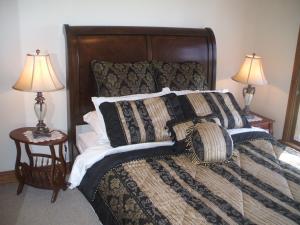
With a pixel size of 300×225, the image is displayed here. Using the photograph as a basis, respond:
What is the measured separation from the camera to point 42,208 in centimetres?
249

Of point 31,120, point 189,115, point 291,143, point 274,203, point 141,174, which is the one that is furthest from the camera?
point 291,143

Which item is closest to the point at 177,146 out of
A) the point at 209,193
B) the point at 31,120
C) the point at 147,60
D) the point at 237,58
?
the point at 209,193

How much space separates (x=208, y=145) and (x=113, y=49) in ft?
4.16

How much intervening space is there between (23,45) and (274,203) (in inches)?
86.6

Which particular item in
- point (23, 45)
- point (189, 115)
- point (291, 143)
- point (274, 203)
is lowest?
point (291, 143)

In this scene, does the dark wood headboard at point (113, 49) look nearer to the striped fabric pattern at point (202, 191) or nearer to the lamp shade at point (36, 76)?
the lamp shade at point (36, 76)

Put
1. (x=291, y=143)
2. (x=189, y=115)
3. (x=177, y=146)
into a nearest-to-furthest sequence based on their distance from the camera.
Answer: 1. (x=177, y=146)
2. (x=189, y=115)
3. (x=291, y=143)

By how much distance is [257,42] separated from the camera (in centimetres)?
368

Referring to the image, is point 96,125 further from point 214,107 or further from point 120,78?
point 214,107

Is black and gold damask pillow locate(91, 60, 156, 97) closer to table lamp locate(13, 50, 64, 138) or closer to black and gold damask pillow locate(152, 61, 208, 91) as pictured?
black and gold damask pillow locate(152, 61, 208, 91)

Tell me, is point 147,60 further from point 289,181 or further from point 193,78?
point 289,181

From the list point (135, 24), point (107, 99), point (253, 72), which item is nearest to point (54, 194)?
point (107, 99)

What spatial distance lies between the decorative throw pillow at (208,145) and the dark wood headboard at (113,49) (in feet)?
3.48

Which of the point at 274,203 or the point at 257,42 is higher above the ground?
the point at 257,42
